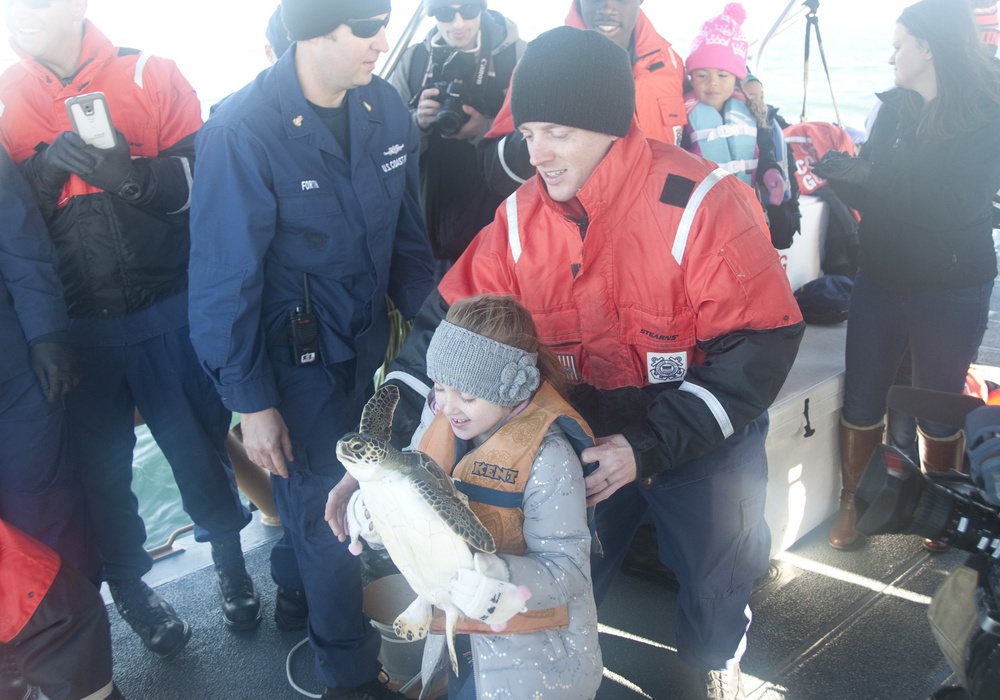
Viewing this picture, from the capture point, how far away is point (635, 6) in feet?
9.15

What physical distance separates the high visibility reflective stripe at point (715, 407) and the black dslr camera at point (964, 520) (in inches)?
10.3

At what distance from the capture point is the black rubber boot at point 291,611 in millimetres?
2441

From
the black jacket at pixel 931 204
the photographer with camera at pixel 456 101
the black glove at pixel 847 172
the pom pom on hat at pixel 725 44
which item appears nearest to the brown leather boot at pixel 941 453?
the black jacket at pixel 931 204

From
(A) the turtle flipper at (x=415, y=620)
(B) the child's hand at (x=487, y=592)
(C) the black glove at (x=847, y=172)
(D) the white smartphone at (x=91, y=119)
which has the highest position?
(D) the white smartphone at (x=91, y=119)

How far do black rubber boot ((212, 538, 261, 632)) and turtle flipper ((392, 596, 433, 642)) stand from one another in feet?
4.41

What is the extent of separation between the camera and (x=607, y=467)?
1.44 m

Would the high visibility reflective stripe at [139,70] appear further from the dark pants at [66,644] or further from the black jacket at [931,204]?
the black jacket at [931,204]

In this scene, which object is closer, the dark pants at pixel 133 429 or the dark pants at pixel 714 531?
the dark pants at pixel 714 531

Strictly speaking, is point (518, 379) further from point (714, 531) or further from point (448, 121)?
point (448, 121)

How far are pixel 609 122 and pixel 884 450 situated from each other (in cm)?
80

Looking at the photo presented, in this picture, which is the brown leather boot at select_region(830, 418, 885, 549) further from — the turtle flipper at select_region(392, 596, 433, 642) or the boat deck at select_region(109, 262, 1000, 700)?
the turtle flipper at select_region(392, 596, 433, 642)

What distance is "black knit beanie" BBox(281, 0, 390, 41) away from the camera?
171 cm

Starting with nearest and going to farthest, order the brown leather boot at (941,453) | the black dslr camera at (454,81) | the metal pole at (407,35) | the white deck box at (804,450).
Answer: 1. the white deck box at (804,450)
2. the brown leather boot at (941,453)
3. the black dslr camera at (454,81)
4. the metal pole at (407,35)

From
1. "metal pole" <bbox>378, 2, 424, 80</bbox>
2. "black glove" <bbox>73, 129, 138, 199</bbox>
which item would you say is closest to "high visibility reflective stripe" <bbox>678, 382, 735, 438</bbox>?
"black glove" <bbox>73, 129, 138, 199</bbox>
